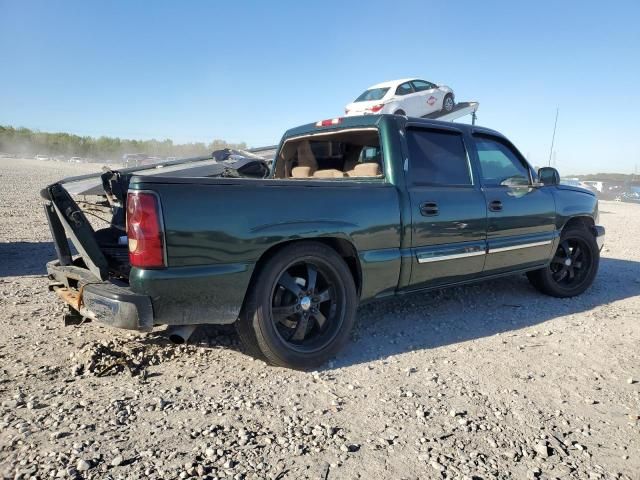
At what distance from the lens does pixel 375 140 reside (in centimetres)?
405

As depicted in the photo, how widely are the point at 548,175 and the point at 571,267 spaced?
129cm

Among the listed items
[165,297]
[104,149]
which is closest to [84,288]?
[165,297]

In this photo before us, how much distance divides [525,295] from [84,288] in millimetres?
4516

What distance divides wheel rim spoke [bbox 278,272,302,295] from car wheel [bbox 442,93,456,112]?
11.1 metres

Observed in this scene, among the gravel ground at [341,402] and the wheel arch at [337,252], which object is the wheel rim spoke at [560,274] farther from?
the wheel arch at [337,252]

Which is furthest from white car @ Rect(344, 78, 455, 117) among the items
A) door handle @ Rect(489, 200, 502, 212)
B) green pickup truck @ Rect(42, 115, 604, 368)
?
door handle @ Rect(489, 200, 502, 212)

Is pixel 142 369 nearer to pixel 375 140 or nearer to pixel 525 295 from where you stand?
pixel 375 140

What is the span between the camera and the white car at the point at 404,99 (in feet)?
37.7

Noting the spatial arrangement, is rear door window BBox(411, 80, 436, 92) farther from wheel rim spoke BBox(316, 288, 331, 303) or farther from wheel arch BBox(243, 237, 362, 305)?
wheel rim spoke BBox(316, 288, 331, 303)

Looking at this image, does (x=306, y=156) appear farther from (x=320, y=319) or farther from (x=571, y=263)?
(x=571, y=263)

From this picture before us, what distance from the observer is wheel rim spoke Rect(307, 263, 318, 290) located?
326cm

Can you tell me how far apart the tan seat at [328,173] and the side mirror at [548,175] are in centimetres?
216

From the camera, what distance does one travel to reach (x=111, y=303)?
8.84 feet

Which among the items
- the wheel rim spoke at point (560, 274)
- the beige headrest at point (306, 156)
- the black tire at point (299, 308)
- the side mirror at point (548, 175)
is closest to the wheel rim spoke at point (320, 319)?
the black tire at point (299, 308)
